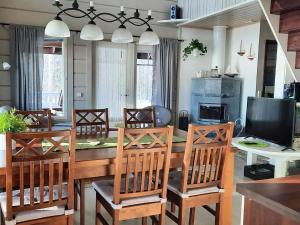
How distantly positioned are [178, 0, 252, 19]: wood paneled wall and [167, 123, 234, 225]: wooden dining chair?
10.5 feet

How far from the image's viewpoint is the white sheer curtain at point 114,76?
629cm

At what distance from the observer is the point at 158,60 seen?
6578 millimetres

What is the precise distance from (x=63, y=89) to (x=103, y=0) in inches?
76.1

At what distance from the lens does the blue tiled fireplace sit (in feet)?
20.9

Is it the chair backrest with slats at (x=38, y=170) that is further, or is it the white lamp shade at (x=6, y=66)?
the white lamp shade at (x=6, y=66)

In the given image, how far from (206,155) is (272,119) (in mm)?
1584

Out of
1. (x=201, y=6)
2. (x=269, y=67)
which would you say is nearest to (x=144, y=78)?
(x=201, y=6)

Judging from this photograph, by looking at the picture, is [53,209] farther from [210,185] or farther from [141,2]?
[141,2]

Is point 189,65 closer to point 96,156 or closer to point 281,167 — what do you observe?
point 281,167

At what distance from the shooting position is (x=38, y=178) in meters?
2.09

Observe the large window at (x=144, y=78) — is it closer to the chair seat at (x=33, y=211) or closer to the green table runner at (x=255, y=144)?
the green table runner at (x=255, y=144)

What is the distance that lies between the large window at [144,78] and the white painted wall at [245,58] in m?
1.79

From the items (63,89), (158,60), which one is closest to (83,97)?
(63,89)

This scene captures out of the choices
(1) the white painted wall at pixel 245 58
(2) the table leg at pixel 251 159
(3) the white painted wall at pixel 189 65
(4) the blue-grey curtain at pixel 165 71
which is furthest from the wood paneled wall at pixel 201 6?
(2) the table leg at pixel 251 159
